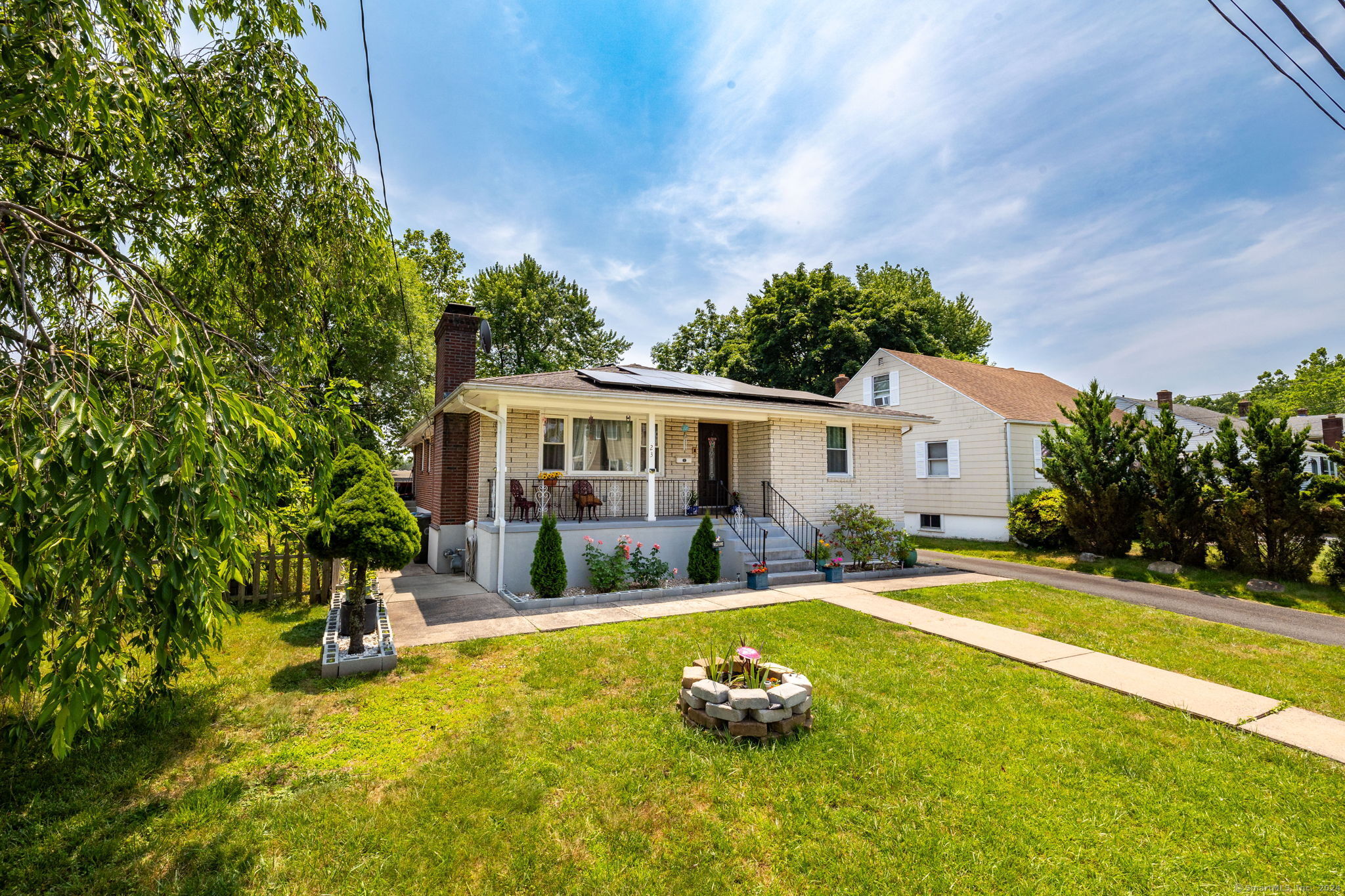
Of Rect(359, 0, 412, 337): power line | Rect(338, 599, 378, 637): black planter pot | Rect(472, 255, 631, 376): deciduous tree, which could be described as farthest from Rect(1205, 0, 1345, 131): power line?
Rect(472, 255, 631, 376): deciduous tree

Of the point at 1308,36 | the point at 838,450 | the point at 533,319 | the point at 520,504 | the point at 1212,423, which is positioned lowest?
the point at 520,504

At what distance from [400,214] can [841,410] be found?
9591 mm

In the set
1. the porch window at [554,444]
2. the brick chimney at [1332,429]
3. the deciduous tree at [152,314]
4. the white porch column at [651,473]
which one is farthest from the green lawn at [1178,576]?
the brick chimney at [1332,429]

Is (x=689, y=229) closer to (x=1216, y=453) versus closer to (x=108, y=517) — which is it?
(x=1216, y=453)

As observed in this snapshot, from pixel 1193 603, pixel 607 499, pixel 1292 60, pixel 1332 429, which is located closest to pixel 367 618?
pixel 607 499

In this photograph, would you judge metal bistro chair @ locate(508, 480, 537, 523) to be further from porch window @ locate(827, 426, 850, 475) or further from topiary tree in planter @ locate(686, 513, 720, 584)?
porch window @ locate(827, 426, 850, 475)

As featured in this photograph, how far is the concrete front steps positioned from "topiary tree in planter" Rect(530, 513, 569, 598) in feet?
11.5

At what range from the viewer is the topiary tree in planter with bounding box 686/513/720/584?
9.99m

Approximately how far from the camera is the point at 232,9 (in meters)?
4.10

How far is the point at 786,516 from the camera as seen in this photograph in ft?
40.1

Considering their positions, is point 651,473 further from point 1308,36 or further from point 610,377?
point 1308,36

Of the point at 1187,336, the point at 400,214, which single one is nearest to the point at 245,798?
the point at 400,214

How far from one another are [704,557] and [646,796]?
6.61 m

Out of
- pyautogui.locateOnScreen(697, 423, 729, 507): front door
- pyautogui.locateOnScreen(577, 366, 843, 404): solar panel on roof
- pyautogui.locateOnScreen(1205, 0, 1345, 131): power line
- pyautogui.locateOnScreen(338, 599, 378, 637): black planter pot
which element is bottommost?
pyautogui.locateOnScreen(338, 599, 378, 637): black planter pot
